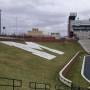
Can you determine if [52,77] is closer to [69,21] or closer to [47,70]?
Result: [47,70]

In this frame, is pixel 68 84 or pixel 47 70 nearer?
pixel 68 84

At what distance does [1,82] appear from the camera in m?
30.8

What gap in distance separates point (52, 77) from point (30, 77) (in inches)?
141

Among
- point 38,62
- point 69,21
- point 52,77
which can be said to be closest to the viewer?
point 52,77

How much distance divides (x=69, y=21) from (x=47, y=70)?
459 feet

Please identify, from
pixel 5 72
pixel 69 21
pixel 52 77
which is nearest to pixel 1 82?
pixel 5 72

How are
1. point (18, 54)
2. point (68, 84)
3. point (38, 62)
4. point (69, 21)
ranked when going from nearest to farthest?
point (68, 84)
point (38, 62)
point (18, 54)
point (69, 21)

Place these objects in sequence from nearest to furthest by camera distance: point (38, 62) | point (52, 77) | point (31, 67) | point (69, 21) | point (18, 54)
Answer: point (52, 77)
point (31, 67)
point (38, 62)
point (18, 54)
point (69, 21)

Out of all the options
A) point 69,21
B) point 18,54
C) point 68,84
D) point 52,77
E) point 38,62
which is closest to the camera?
point 68,84

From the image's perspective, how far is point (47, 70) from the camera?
1859 inches

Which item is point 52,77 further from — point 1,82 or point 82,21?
point 82,21

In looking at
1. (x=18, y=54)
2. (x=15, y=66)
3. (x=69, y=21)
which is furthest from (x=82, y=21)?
(x=15, y=66)

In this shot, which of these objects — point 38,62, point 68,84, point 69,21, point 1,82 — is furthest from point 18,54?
point 69,21

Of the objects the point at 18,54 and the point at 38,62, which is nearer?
the point at 38,62
